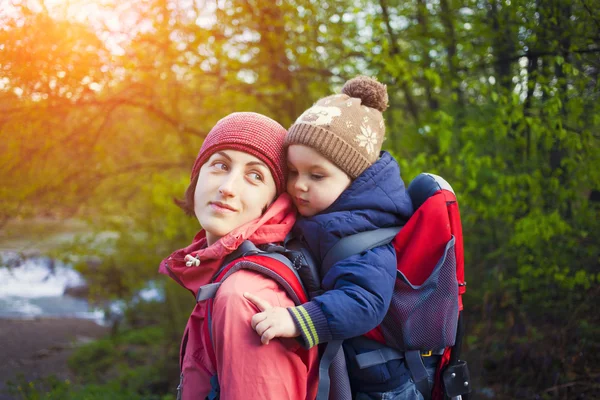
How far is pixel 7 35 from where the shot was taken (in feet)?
12.4

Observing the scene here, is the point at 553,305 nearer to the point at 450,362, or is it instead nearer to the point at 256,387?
the point at 450,362

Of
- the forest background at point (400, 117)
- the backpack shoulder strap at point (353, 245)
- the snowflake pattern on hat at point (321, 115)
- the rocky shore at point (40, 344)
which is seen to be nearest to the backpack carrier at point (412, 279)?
the backpack shoulder strap at point (353, 245)

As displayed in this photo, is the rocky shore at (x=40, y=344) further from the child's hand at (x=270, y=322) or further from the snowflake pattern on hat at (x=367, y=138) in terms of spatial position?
the snowflake pattern on hat at (x=367, y=138)

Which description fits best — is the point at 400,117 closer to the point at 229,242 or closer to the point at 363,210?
the point at 363,210

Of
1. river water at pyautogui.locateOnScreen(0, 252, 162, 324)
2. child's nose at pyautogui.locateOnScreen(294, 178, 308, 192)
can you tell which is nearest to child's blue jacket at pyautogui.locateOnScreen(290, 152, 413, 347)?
child's nose at pyautogui.locateOnScreen(294, 178, 308, 192)

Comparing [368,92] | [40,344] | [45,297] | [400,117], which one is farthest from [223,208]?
[45,297]

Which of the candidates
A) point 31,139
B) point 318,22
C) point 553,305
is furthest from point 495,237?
point 31,139

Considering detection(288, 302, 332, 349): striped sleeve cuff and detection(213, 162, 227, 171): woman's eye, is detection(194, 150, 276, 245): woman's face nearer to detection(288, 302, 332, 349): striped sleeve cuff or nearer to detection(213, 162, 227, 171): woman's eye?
detection(213, 162, 227, 171): woman's eye

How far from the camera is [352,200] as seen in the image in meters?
1.95

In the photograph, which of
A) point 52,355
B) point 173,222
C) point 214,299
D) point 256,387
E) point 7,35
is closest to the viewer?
point 256,387

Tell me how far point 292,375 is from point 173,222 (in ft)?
14.9

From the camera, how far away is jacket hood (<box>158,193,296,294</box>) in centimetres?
177

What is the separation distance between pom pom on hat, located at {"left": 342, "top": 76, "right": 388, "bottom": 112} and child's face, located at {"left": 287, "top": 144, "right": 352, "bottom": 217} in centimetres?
35

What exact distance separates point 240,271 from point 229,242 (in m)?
0.12
